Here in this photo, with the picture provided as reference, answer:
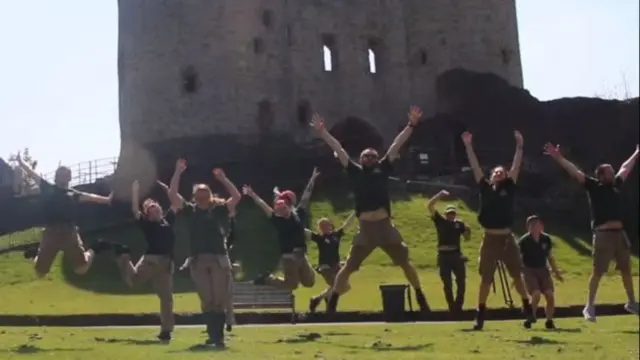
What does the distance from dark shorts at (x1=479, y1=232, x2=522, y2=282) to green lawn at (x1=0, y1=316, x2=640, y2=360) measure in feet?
2.62

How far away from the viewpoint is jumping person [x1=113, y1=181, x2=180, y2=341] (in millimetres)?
13250

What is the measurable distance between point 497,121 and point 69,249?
44.3 metres

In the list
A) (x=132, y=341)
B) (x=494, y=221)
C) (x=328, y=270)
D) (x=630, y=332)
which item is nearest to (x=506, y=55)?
(x=328, y=270)

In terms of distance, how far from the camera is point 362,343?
40.3 ft

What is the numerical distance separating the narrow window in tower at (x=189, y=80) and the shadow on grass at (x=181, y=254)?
47.0 feet

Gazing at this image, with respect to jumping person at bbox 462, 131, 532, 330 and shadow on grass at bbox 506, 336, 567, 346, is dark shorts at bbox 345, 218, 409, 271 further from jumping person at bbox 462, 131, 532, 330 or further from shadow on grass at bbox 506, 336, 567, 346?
shadow on grass at bbox 506, 336, 567, 346

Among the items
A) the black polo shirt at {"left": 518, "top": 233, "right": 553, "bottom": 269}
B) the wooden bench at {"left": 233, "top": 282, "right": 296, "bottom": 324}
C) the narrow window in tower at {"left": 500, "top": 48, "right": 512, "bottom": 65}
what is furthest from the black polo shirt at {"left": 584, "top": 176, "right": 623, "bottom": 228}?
the narrow window in tower at {"left": 500, "top": 48, "right": 512, "bottom": 65}

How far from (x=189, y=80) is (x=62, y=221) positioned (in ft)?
132

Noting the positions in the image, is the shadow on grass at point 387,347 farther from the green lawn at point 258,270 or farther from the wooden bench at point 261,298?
→ the green lawn at point 258,270

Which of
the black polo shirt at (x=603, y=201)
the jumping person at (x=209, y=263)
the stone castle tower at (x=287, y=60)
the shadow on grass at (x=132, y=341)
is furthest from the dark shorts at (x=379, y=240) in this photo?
the stone castle tower at (x=287, y=60)

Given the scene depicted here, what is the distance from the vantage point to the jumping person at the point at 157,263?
13250mm

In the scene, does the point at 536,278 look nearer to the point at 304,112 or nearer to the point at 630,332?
the point at 630,332

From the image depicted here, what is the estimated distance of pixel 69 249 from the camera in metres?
13.3

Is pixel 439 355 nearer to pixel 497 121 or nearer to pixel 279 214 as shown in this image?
pixel 279 214
